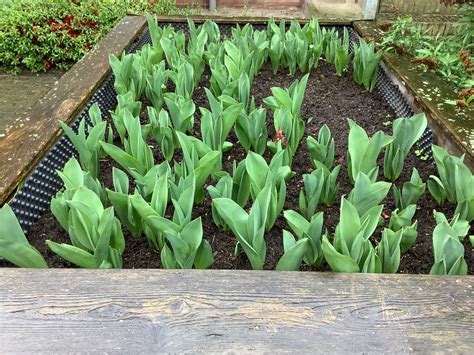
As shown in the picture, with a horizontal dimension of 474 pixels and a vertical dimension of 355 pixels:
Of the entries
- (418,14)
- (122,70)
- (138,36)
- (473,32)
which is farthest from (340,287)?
(418,14)

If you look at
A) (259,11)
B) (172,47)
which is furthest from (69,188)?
(259,11)

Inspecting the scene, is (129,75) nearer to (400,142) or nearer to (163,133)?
(163,133)

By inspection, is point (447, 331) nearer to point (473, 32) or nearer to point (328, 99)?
point (328, 99)

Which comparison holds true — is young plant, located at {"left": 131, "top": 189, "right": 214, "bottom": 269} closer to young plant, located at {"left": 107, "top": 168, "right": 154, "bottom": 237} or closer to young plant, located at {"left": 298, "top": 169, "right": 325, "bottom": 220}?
young plant, located at {"left": 107, "top": 168, "right": 154, "bottom": 237}

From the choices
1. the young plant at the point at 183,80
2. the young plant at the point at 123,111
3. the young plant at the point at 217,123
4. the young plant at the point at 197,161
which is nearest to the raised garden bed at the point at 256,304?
the young plant at the point at 197,161

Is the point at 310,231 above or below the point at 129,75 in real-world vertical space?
above

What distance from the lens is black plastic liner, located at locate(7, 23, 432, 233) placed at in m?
1.62

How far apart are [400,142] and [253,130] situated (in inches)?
20.5

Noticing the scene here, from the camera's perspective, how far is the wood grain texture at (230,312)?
99cm

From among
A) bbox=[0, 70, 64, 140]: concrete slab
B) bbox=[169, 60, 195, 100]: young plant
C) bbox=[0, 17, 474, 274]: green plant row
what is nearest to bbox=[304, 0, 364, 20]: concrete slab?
bbox=[0, 70, 64, 140]: concrete slab

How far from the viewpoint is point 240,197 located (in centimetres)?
160

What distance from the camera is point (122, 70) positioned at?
2.33 meters

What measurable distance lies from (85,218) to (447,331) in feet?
2.79

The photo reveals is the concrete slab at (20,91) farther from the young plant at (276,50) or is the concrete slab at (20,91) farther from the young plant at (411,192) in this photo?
the young plant at (411,192)
